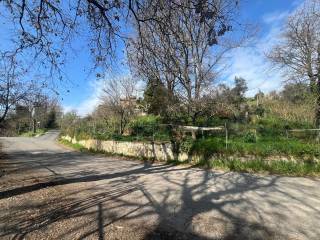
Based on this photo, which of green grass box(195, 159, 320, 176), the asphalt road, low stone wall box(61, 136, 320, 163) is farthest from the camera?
low stone wall box(61, 136, 320, 163)

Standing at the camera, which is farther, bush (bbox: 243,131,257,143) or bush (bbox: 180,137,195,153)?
bush (bbox: 180,137,195,153)

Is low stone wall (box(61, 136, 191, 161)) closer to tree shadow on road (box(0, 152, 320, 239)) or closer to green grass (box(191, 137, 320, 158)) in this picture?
green grass (box(191, 137, 320, 158))

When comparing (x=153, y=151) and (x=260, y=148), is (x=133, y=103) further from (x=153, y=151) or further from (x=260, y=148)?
(x=260, y=148)

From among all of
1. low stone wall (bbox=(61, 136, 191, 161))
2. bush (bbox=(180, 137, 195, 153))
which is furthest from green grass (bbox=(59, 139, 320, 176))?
low stone wall (bbox=(61, 136, 191, 161))

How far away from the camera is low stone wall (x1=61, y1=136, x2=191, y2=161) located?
15727mm

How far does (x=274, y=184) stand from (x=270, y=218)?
367 centimetres

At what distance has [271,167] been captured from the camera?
11.5 metres

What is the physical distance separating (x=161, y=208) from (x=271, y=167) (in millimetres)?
6518

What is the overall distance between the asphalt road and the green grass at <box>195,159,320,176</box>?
0.84m

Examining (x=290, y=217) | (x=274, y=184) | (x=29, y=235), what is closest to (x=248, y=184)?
(x=274, y=184)

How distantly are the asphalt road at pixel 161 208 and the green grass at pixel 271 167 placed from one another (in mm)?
838

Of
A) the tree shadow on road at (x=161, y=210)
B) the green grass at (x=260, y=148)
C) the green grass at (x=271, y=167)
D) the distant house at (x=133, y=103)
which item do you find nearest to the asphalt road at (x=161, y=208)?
the tree shadow on road at (x=161, y=210)

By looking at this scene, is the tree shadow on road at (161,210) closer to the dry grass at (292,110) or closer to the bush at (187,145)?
the bush at (187,145)

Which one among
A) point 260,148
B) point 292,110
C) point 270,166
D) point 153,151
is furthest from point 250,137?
point 292,110
